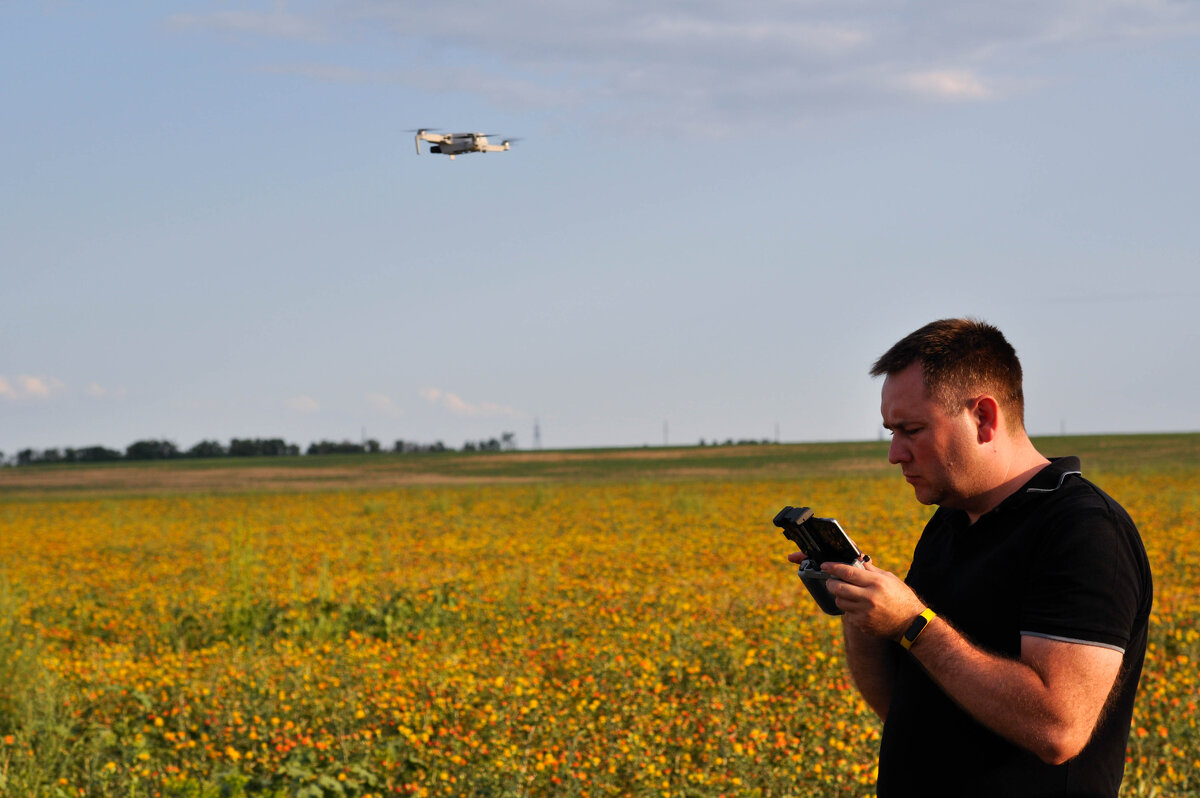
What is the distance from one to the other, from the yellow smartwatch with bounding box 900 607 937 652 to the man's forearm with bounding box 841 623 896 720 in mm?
439

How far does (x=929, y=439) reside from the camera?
2.23 m

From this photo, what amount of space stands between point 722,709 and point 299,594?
609cm

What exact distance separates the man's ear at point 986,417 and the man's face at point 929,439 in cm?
2

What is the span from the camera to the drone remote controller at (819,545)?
2.22 meters

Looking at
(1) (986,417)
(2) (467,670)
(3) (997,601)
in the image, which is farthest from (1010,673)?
(2) (467,670)

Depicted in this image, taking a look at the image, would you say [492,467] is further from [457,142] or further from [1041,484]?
[1041,484]

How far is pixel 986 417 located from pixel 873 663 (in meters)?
0.73

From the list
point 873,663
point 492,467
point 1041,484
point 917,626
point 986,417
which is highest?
point 986,417

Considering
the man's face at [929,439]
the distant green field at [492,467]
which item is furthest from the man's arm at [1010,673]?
the distant green field at [492,467]

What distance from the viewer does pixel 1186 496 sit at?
74.7 feet

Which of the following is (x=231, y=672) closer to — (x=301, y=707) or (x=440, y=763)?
(x=301, y=707)

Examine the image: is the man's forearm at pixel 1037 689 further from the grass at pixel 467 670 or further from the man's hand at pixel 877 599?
the grass at pixel 467 670

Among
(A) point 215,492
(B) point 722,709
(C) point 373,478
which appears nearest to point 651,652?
(B) point 722,709

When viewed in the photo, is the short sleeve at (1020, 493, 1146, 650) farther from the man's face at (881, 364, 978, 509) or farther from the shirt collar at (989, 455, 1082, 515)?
the man's face at (881, 364, 978, 509)
